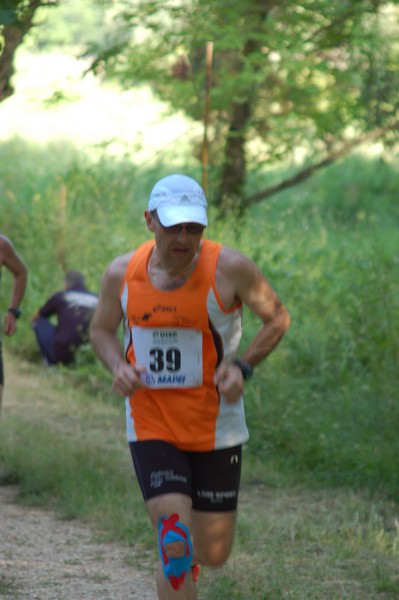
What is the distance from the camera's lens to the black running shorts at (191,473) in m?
4.19

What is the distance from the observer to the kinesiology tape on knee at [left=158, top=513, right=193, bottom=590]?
401 cm

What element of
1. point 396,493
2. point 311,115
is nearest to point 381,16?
point 311,115

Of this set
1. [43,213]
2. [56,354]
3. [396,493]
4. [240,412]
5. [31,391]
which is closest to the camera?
[240,412]

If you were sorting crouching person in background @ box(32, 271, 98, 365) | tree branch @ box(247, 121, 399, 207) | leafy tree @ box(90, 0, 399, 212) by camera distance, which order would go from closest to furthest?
crouching person in background @ box(32, 271, 98, 365)
leafy tree @ box(90, 0, 399, 212)
tree branch @ box(247, 121, 399, 207)

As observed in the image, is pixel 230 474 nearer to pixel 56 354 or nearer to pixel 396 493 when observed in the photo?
pixel 396 493

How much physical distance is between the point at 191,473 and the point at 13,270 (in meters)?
3.23

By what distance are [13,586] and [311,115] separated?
10.7 m

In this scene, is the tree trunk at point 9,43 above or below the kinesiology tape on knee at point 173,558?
above

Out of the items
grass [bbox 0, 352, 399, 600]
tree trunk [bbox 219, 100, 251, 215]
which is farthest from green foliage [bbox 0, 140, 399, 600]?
tree trunk [bbox 219, 100, 251, 215]

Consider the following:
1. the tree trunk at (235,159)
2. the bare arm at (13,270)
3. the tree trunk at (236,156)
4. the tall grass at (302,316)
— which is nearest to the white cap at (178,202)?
the bare arm at (13,270)

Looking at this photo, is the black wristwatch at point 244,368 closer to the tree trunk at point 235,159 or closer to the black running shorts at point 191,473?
the black running shorts at point 191,473

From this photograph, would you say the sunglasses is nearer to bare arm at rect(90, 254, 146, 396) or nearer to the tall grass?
bare arm at rect(90, 254, 146, 396)

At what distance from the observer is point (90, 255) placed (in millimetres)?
12711

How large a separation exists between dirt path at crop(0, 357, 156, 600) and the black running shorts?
114 centimetres
